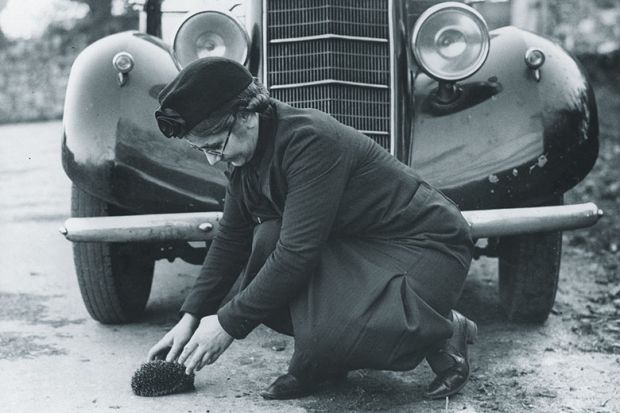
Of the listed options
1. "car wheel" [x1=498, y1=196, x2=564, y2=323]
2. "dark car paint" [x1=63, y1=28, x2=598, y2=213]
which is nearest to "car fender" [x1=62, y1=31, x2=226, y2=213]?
"dark car paint" [x1=63, y1=28, x2=598, y2=213]

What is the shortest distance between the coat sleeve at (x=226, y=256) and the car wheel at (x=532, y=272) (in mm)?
1423

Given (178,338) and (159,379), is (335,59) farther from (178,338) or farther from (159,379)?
(159,379)

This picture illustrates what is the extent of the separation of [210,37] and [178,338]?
1452 mm

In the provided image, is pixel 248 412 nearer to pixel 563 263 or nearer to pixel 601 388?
pixel 601 388

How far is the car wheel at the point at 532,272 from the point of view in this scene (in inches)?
161

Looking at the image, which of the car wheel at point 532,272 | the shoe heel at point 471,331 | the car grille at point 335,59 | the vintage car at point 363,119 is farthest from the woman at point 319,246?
the car wheel at point 532,272

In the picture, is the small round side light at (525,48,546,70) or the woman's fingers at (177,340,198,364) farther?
the small round side light at (525,48,546,70)

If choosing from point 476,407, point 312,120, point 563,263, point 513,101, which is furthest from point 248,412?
point 563,263

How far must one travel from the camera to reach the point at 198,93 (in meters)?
2.83

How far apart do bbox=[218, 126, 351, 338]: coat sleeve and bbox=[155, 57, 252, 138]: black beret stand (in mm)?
273

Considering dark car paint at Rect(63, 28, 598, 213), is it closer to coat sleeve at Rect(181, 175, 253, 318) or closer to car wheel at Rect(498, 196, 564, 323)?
car wheel at Rect(498, 196, 564, 323)

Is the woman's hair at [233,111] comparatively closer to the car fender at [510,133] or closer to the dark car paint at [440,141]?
the dark car paint at [440,141]

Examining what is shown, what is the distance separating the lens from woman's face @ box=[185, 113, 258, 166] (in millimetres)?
2924

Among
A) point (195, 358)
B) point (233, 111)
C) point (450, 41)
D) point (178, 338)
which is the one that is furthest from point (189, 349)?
point (450, 41)
